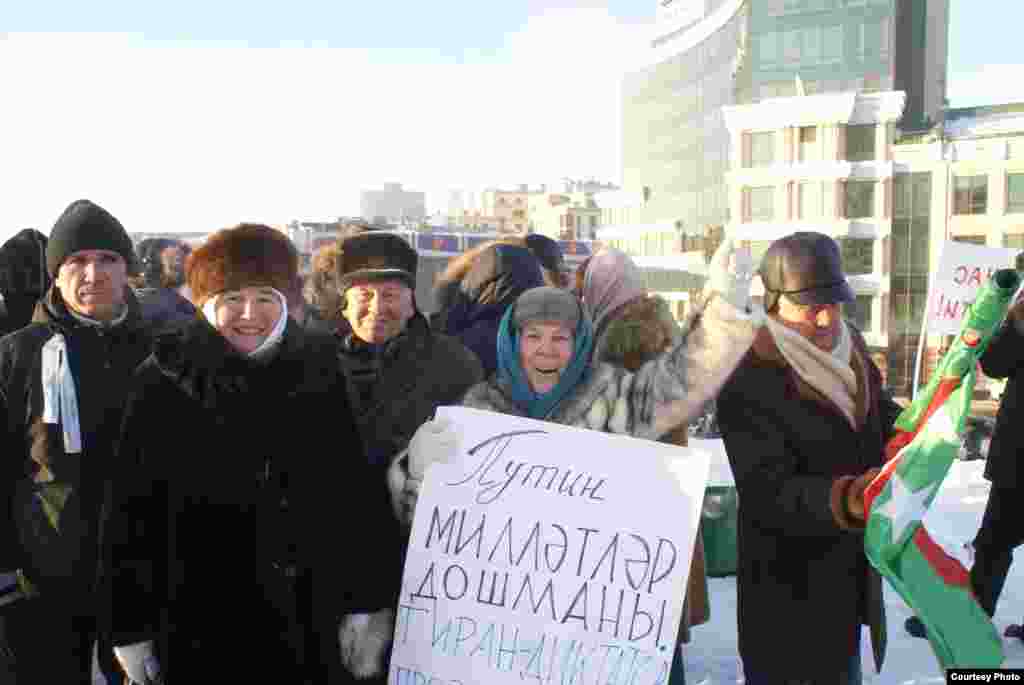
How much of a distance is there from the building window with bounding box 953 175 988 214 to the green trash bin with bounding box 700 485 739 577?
39233mm

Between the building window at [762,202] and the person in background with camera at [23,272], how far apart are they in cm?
4076

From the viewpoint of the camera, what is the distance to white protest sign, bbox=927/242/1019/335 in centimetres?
738

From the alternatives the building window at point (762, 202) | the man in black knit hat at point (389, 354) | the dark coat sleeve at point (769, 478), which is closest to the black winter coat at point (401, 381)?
the man in black knit hat at point (389, 354)

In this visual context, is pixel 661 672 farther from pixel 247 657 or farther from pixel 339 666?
pixel 247 657

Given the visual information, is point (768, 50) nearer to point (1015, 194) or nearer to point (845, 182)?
point (845, 182)

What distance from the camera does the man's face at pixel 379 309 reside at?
10.2 ft

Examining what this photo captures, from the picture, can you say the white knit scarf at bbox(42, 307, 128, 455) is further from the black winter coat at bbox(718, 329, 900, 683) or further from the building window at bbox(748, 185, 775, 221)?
the building window at bbox(748, 185, 775, 221)

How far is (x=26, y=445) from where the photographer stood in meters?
2.95

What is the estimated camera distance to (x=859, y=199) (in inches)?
1613

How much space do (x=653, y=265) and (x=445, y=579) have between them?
52466 millimetres

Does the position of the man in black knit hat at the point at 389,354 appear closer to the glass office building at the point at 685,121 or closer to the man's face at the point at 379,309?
the man's face at the point at 379,309

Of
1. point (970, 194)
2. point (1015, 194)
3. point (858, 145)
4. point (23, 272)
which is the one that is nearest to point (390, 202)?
point (858, 145)

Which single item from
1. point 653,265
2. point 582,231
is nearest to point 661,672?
point 653,265

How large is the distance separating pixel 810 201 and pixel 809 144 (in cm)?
264
